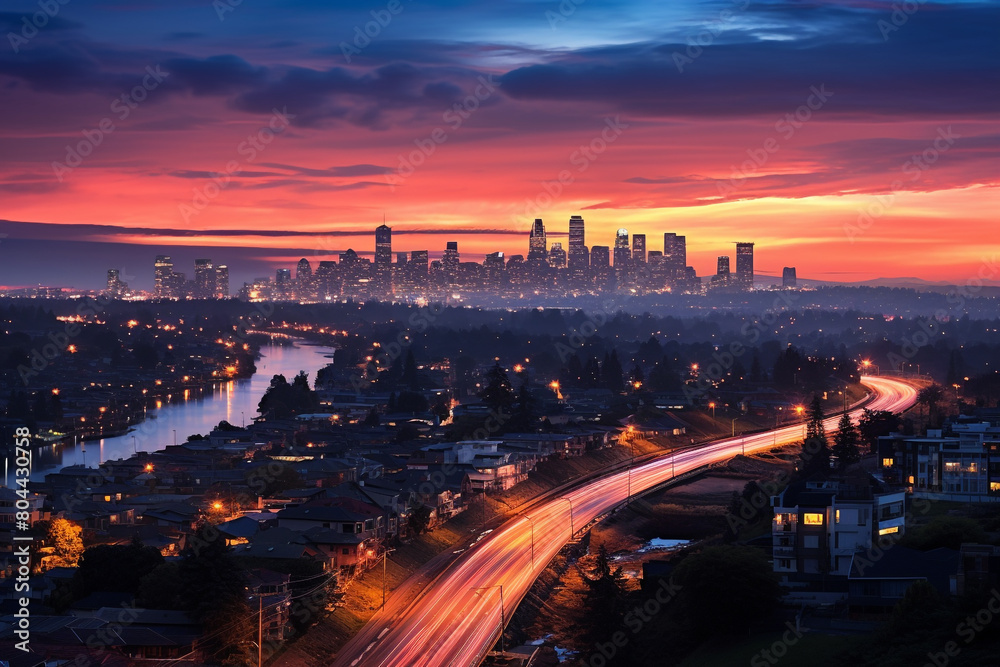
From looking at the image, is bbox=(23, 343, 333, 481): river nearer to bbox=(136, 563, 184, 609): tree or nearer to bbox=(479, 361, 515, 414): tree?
bbox=(479, 361, 515, 414): tree

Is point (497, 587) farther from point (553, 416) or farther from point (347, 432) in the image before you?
point (553, 416)

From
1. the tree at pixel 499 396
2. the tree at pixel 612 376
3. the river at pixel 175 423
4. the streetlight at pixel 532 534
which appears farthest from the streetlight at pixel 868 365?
the streetlight at pixel 532 534

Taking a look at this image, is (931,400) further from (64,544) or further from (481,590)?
(64,544)

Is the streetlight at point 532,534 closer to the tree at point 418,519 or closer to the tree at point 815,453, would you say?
the tree at point 418,519

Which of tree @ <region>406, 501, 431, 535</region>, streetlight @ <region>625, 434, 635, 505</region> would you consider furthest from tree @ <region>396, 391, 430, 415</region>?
tree @ <region>406, 501, 431, 535</region>

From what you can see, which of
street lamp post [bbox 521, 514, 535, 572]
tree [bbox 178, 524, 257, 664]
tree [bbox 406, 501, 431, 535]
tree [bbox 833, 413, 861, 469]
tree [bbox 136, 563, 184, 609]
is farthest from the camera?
tree [bbox 833, 413, 861, 469]
